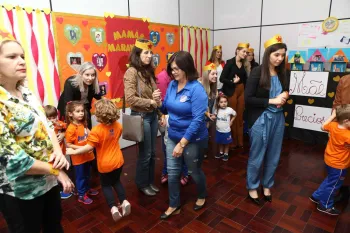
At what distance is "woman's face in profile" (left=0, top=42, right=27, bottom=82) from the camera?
1139 mm

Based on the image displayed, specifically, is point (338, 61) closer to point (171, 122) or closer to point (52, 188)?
point (171, 122)

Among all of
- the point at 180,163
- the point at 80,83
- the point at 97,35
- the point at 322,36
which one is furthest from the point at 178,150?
the point at 322,36

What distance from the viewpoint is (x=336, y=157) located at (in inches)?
86.3

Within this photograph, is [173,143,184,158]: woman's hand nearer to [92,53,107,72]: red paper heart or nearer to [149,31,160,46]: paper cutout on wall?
[92,53,107,72]: red paper heart

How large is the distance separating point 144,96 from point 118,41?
1.73 meters

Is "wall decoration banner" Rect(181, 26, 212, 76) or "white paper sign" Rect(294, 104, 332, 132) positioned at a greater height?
"wall decoration banner" Rect(181, 26, 212, 76)

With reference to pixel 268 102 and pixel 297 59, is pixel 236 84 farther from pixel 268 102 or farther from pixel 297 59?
pixel 268 102

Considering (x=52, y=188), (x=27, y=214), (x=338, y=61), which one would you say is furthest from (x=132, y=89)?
(x=338, y=61)

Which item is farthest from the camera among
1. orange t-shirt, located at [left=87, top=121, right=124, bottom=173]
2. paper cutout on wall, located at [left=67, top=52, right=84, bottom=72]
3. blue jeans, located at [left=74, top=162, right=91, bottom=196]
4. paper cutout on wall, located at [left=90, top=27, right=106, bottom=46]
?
paper cutout on wall, located at [left=90, top=27, right=106, bottom=46]

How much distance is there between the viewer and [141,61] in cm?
241

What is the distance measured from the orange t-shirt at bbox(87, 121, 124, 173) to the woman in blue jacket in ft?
1.57

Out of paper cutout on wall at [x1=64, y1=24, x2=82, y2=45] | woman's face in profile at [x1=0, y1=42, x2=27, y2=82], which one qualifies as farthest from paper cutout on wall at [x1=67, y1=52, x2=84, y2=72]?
woman's face in profile at [x1=0, y1=42, x2=27, y2=82]

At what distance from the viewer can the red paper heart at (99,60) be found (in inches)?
139

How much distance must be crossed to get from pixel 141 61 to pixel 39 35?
1514 mm
